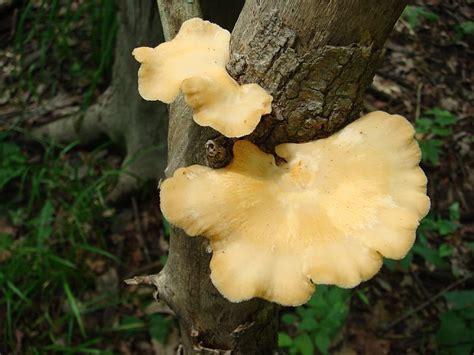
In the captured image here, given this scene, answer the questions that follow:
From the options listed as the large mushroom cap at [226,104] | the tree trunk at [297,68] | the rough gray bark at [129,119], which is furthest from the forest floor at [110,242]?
the large mushroom cap at [226,104]

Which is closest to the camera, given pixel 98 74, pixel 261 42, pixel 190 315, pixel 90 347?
pixel 261 42

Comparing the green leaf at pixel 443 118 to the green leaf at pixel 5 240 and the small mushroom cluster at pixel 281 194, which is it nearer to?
the small mushroom cluster at pixel 281 194

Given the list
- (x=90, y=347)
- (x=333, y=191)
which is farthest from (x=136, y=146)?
(x=333, y=191)

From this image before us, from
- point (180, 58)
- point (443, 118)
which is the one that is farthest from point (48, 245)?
point (443, 118)

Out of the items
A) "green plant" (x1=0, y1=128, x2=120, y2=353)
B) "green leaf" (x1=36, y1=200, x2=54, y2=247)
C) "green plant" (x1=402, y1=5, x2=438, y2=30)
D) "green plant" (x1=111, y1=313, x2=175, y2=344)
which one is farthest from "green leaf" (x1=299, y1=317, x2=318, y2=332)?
"green plant" (x1=402, y1=5, x2=438, y2=30)

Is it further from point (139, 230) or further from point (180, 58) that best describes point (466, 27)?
point (180, 58)

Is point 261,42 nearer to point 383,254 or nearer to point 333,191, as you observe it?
point 333,191
